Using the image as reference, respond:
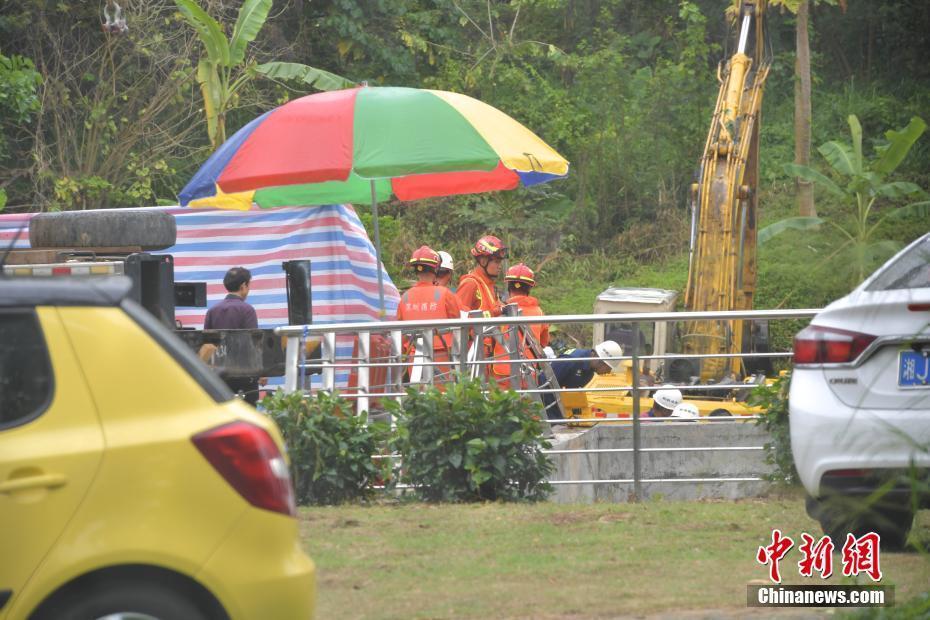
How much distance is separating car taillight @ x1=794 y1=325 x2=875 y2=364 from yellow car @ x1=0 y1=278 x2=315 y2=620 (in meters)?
2.72

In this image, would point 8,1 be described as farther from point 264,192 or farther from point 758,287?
point 758,287

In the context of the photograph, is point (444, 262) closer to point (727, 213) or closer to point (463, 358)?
point (463, 358)

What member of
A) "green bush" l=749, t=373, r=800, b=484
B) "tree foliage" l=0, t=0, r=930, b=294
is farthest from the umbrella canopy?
"tree foliage" l=0, t=0, r=930, b=294

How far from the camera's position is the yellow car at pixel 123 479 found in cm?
415

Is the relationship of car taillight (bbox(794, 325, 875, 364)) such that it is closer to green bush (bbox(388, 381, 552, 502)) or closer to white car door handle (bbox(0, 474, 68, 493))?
green bush (bbox(388, 381, 552, 502))

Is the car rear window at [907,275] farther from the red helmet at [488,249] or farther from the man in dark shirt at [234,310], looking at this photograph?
the red helmet at [488,249]

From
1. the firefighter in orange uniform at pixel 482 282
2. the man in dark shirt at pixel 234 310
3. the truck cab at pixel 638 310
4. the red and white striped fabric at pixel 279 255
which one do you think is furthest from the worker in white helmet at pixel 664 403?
the man in dark shirt at pixel 234 310

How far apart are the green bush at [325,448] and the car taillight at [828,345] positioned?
10.6 feet

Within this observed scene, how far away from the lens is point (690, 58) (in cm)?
2702

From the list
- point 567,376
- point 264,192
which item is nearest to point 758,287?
point 567,376

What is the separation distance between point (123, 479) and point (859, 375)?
3248mm

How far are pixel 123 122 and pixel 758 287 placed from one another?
34.0 ft

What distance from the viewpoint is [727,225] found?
52.6 feet

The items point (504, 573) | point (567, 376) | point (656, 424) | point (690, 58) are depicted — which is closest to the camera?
point (504, 573)
